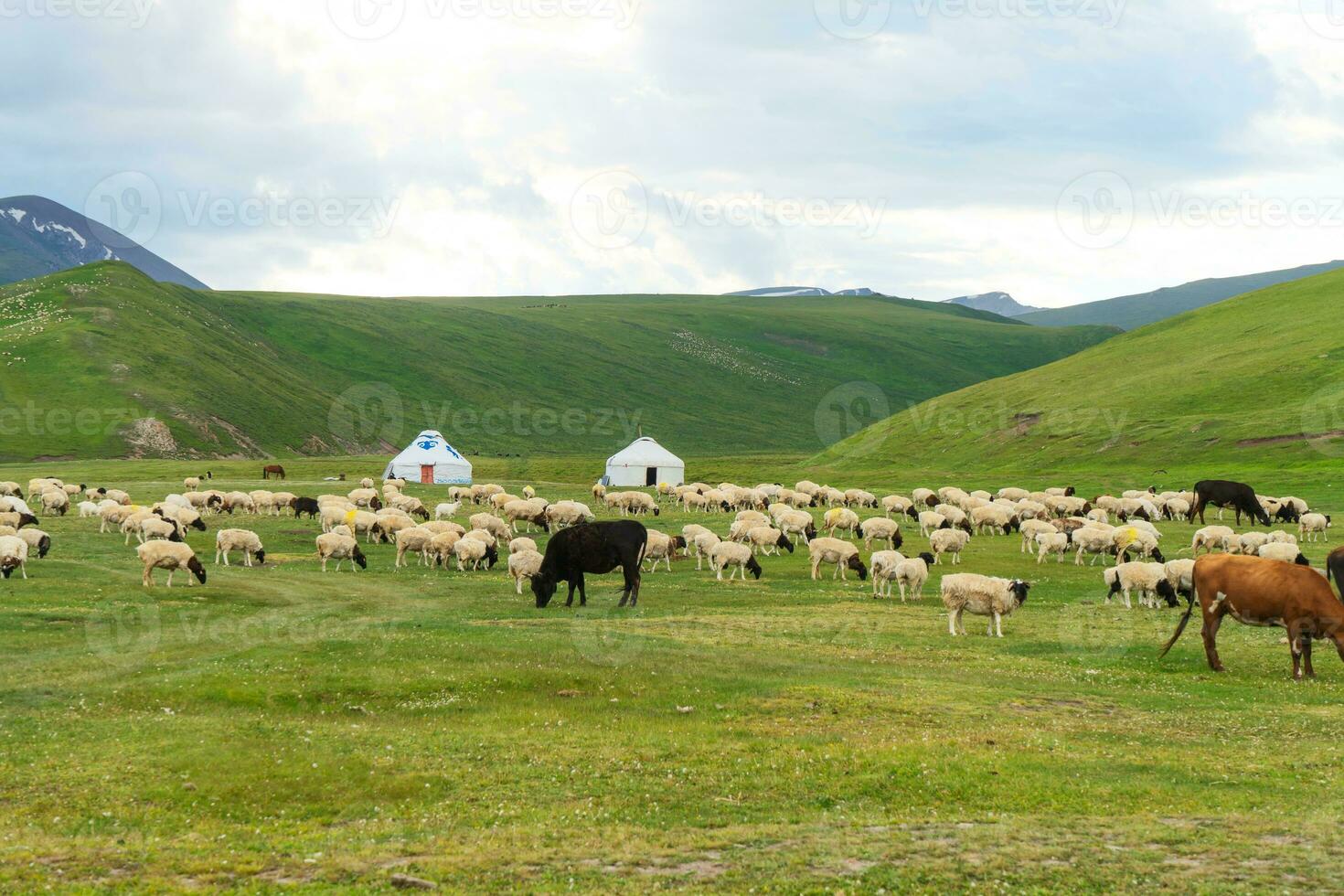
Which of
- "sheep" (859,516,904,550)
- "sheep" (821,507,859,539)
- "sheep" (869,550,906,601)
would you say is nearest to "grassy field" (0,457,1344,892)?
"sheep" (869,550,906,601)

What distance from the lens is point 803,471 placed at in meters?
95.9

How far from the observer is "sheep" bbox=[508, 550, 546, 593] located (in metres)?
31.3

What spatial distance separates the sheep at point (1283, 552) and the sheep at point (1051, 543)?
6927 millimetres

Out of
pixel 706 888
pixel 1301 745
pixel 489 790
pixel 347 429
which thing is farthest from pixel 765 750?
pixel 347 429

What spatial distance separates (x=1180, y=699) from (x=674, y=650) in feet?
30.7

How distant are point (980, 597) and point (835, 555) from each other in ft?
33.3

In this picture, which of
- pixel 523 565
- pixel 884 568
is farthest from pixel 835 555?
pixel 523 565

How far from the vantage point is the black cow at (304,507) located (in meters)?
50.9

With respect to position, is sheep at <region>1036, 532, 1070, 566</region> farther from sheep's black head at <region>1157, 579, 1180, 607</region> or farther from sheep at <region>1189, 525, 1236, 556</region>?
sheep's black head at <region>1157, 579, 1180, 607</region>

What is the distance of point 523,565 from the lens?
103ft

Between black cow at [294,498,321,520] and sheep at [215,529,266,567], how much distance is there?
14000 mm

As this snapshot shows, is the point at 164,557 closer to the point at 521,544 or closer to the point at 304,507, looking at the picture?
the point at 521,544

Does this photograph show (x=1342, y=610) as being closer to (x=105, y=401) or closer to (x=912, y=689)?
(x=912, y=689)

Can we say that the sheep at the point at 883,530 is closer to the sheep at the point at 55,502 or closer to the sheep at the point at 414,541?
the sheep at the point at 414,541
